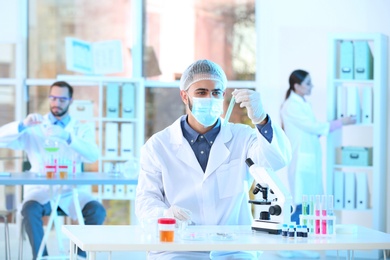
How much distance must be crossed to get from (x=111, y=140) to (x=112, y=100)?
1.20 feet

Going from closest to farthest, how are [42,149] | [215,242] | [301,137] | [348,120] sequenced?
[215,242]
[42,149]
[348,120]
[301,137]

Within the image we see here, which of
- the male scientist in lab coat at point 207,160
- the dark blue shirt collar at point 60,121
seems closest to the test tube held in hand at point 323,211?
the male scientist in lab coat at point 207,160

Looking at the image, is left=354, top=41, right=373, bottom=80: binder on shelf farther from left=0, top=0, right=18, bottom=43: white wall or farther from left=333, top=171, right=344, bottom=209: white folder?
left=0, top=0, right=18, bottom=43: white wall

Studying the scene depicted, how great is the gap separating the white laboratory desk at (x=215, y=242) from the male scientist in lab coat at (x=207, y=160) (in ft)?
1.06

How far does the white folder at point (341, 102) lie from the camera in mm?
6219

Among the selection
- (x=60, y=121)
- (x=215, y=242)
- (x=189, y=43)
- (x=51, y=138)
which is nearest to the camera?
(x=215, y=242)

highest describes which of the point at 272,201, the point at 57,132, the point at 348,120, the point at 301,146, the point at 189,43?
the point at 189,43

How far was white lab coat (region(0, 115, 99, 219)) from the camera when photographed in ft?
17.9

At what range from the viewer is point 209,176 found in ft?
10.9

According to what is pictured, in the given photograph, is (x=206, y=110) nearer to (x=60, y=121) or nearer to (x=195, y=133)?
(x=195, y=133)

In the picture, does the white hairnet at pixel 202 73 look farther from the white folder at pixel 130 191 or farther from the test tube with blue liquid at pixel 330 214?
the white folder at pixel 130 191

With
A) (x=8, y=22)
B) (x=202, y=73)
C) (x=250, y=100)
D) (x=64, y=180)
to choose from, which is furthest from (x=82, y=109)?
(x=250, y=100)

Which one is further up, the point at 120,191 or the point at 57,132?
the point at 57,132

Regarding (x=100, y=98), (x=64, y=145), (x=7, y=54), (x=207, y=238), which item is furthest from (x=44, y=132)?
(x=207, y=238)
